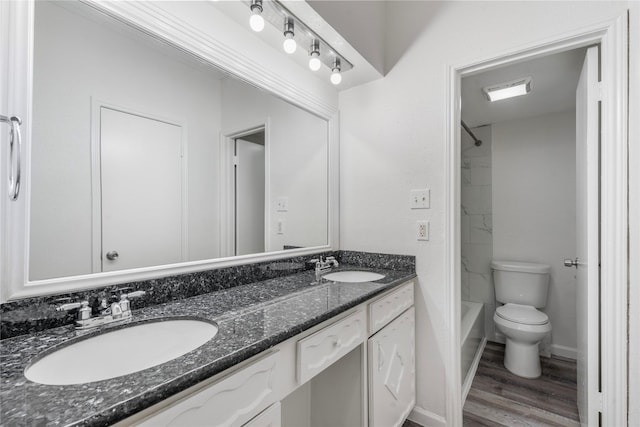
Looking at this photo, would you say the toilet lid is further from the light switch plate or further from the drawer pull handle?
the light switch plate

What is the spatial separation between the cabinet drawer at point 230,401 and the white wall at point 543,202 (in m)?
2.81

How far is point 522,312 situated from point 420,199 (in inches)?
58.4

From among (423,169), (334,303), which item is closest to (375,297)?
(334,303)

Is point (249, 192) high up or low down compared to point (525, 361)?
up

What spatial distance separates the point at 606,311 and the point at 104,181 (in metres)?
2.06

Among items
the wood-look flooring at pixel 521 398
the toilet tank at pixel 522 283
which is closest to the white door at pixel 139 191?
the wood-look flooring at pixel 521 398

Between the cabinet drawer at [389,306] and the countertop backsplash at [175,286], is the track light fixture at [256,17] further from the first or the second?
the cabinet drawer at [389,306]

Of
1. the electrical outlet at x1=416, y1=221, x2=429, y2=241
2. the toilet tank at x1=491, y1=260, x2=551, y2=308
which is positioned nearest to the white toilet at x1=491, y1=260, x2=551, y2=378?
the toilet tank at x1=491, y1=260, x2=551, y2=308

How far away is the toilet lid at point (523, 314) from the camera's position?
215 centimetres

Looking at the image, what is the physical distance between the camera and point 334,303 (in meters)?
1.09

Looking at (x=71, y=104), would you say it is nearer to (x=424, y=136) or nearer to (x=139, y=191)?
(x=139, y=191)

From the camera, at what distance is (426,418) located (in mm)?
1657

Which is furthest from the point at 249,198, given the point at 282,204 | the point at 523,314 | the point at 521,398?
the point at 523,314

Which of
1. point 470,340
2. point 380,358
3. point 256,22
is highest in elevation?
point 256,22
